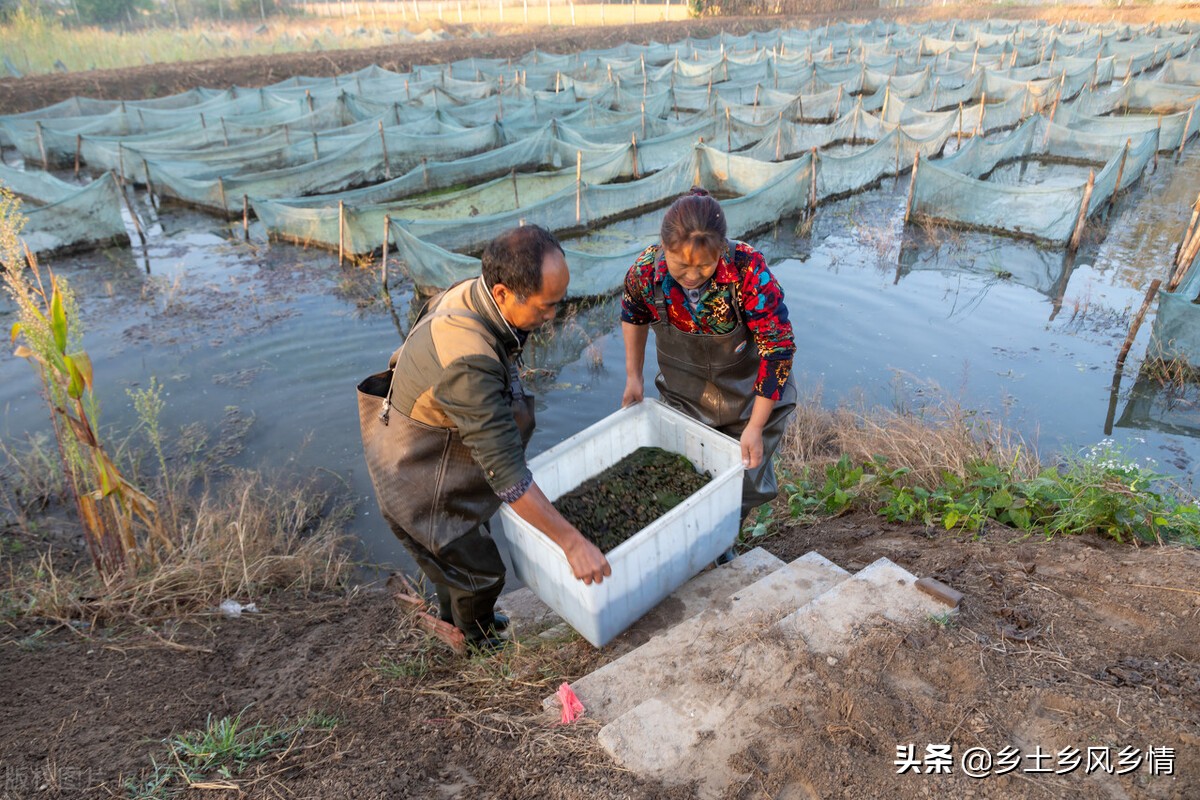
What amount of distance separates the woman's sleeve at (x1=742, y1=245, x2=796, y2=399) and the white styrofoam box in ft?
0.96

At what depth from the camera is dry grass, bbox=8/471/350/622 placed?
9.95 ft

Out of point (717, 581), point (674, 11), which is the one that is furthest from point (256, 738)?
point (674, 11)

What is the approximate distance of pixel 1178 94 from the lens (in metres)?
14.7

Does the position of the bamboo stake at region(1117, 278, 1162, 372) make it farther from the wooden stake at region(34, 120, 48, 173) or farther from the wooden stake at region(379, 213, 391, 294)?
the wooden stake at region(34, 120, 48, 173)

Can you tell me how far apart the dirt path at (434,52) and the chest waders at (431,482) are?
19.3m

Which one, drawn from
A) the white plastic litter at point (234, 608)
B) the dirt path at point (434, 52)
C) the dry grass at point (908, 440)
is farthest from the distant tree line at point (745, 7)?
the white plastic litter at point (234, 608)

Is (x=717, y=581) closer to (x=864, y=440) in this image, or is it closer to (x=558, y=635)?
(x=558, y=635)

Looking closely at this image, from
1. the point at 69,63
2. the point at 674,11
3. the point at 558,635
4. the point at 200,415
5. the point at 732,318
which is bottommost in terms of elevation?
the point at 200,415

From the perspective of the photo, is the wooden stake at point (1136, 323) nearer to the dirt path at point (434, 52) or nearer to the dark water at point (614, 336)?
the dark water at point (614, 336)

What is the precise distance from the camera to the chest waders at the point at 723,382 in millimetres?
2670

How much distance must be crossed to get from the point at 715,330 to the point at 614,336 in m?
4.43

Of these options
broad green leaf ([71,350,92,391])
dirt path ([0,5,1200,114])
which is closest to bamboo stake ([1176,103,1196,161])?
broad green leaf ([71,350,92,391])

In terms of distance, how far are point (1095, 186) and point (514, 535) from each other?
31.8 ft

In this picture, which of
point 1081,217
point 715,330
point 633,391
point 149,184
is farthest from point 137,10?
point 715,330
